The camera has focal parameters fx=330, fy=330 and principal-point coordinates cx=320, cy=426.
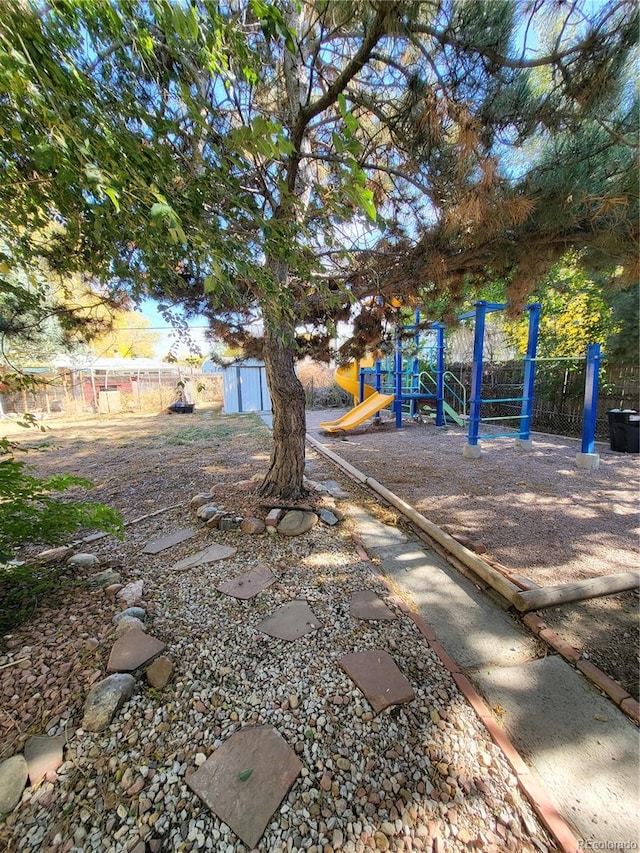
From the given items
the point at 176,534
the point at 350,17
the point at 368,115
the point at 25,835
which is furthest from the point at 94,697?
the point at 368,115

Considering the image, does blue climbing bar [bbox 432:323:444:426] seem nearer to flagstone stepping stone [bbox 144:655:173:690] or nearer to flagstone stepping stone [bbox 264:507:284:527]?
flagstone stepping stone [bbox 264:507:284:527]

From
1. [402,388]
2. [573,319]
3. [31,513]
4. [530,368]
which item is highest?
[573,319]

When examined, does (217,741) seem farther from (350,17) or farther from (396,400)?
(396,400)

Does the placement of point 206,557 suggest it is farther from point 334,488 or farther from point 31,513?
point 334,488

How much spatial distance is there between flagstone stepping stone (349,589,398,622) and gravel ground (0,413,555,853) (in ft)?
0.20

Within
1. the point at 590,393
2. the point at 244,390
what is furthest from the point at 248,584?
the point at 244,390

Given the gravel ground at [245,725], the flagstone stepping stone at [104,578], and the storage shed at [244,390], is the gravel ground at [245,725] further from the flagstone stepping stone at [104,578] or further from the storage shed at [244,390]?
the storage shed at [244,390]

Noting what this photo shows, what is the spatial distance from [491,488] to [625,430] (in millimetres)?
3570

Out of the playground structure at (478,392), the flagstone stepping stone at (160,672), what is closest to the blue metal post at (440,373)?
the playground structure at (478,392)

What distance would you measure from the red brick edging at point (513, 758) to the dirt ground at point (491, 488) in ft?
2.28

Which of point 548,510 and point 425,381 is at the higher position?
point 425,381

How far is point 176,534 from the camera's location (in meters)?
2.77

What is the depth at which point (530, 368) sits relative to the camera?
6.00m

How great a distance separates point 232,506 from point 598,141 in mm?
3633
